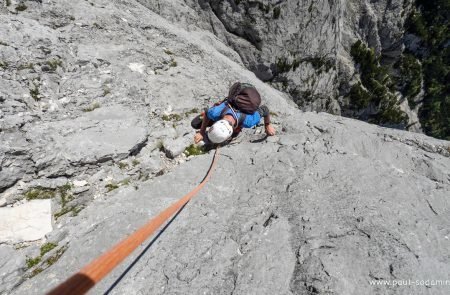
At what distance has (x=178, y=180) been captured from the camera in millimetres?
6004

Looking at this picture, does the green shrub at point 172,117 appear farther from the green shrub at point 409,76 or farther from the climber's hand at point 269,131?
the green shrub at point 409,76

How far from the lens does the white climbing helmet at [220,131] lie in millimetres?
6504

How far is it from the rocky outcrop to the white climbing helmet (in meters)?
0.52

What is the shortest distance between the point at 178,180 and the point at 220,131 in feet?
4.85

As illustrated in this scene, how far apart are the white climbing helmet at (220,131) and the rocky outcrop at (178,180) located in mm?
518

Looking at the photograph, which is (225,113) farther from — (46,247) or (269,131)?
(46,247)

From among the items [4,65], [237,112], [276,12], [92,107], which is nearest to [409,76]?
[276,12]

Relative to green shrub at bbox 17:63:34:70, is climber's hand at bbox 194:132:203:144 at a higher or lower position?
lower

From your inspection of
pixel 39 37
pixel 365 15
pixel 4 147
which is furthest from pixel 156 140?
pixel 365 15

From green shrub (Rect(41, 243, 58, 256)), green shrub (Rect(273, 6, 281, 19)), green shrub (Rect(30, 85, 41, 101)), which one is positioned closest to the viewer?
green shrub (Rect(41, 243, 58, 256))

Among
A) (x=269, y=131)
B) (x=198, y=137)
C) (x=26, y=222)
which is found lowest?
(x=26, y=222)

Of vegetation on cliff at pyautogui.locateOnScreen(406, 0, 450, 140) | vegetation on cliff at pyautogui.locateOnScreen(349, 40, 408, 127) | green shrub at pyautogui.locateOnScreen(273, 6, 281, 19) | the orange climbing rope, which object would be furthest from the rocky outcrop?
vegetation on cliff at pyautogui.locateOnScreen(406, 0, 450, 140)

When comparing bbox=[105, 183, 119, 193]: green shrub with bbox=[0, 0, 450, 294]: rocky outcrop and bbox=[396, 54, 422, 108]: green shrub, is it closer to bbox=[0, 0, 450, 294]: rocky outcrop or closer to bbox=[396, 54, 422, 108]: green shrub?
bbox=[0, 0, 450, 294]: rocky outcrop

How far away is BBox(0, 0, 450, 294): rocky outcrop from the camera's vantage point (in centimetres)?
425
